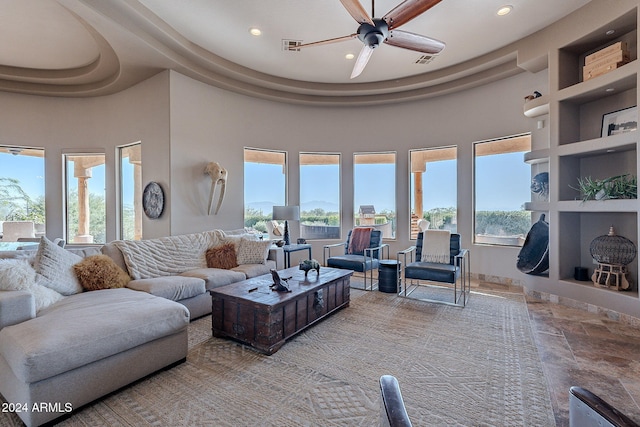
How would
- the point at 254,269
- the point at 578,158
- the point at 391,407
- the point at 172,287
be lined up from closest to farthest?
the point at 391,407
the point at 172,287
the point at 578,158
the point at 254,269

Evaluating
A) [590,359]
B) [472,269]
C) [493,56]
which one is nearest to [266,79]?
[493,56]

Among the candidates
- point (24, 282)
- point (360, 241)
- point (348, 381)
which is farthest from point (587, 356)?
point (24, 282)

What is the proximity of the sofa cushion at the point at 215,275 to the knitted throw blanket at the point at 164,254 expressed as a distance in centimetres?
18

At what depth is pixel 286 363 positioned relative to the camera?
2.55m

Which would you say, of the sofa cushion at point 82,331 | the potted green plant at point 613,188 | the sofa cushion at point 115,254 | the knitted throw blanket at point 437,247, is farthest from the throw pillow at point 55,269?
the potted green plant at point 613,188

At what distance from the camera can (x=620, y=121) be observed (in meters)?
3.63

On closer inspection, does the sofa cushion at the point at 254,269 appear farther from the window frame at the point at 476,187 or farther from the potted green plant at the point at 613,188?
the potted green plant at the point at 613,188

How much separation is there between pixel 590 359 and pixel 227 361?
3120 millimetres

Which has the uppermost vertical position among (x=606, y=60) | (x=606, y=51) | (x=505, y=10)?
(x=505, y=10)

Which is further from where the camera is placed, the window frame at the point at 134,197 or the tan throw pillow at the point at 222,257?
the window frame at the point at 134,197

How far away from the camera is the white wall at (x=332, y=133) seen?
498 cm

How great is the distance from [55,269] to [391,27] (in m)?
4.00

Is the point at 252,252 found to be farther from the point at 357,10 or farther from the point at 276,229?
the point at 357,10

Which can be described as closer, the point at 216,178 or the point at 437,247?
the point at 437,247
